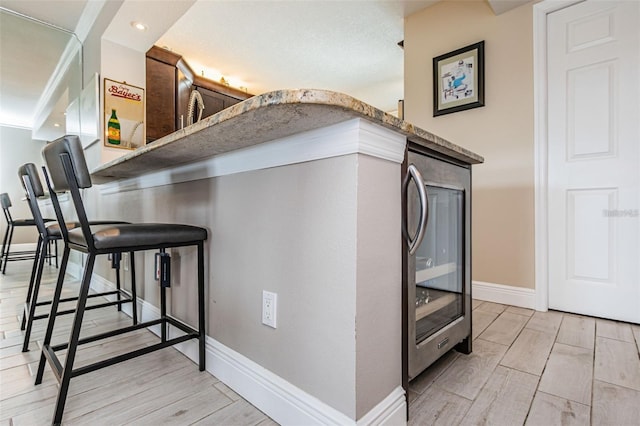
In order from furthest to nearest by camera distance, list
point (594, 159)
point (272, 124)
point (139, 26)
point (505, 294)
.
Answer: point (139, 26)
point (505, 294)
point (594, 159)
point (272, 124)

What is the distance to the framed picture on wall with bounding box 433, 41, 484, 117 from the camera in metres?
2.29

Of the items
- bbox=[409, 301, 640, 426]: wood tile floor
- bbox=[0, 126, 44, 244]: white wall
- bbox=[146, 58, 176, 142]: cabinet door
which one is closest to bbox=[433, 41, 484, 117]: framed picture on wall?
bbox=[409, 301, 640, 426]: wood tile floor

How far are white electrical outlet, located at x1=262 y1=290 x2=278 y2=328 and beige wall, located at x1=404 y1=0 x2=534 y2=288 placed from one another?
187 centimetres

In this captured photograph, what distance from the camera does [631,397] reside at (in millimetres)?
1037

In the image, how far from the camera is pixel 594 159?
1.87m

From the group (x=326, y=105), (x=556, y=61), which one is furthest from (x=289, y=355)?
(x=556, y=61)

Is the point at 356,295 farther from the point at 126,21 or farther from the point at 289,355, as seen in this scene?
the point at 126,21

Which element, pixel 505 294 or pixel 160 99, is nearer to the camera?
pixel 505 294

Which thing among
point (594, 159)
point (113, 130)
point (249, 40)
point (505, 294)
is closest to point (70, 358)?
point (113, 130)

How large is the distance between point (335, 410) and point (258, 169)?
74cm

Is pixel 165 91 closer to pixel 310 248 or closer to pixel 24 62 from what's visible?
pixel 24 62

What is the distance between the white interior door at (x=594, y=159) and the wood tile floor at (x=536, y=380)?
0.93 ft

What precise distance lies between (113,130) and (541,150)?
3.22 m

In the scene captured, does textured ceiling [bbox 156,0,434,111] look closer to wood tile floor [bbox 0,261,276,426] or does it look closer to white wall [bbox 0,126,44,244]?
wood tile floor [bbox 0,261,276,426]
